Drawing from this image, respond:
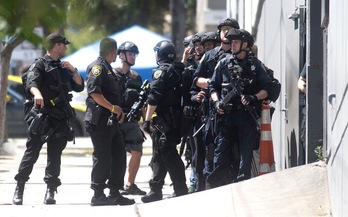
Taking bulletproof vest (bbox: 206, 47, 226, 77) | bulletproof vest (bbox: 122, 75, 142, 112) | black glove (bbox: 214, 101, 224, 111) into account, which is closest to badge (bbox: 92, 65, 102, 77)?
bulletproof vest (bbox: 206, 47, 226, 77)

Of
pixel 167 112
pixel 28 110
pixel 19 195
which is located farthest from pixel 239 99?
pixel 19 195

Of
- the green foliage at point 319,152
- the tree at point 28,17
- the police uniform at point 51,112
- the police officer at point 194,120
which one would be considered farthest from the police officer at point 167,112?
the tree at point 28,17

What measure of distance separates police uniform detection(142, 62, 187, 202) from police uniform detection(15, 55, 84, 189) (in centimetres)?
100

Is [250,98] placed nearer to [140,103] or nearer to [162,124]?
[162,124]

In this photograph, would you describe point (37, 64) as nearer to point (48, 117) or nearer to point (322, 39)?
point (48, 117)

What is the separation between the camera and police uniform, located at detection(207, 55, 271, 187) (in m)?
9.65

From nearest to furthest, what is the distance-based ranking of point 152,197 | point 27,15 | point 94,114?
point 27,15, point 94,114, point 152,197

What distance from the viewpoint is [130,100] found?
1188 centimetres

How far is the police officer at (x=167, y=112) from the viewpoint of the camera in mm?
10500

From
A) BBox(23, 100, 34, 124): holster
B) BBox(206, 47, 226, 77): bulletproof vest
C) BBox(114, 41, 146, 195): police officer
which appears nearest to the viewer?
BBox(206, 47, 226, 77): bulletproof vest

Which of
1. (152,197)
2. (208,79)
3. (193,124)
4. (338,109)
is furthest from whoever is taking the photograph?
(152,197)

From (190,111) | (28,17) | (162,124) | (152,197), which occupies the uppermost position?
(28,17)

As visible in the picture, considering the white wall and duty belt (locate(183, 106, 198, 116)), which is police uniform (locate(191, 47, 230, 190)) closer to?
duty belt (locate(183, 106, 198, 116))

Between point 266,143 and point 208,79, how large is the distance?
0.97 meters
